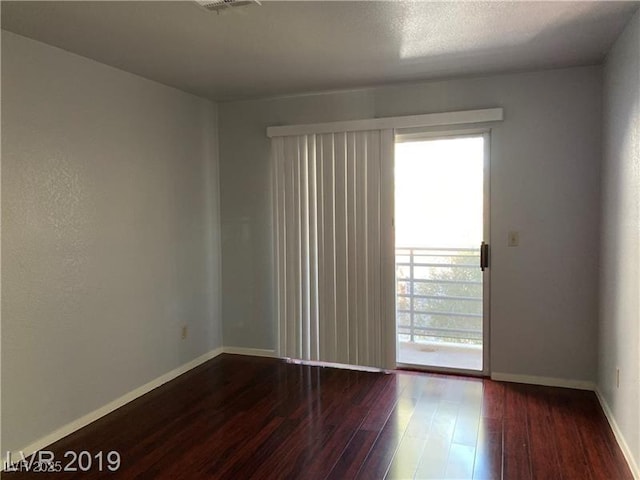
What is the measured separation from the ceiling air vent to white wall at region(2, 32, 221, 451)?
3.82 ft

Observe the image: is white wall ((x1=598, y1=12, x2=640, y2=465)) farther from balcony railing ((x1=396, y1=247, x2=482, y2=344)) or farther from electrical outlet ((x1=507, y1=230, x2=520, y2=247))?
balcony railing ((x1=396, y1=247, x2=482, y2=344))

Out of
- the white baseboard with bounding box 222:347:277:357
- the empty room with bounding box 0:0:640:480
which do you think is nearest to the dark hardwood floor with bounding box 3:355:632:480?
the empty room with bounding box 0:0:640:480

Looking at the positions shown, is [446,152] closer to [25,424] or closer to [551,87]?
[551,87]

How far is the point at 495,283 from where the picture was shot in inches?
151

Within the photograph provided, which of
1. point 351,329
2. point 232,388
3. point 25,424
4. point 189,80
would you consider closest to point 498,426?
point 351,329

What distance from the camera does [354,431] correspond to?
3.02m

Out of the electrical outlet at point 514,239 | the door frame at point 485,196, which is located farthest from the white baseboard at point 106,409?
the electrical outlet at point 514,239

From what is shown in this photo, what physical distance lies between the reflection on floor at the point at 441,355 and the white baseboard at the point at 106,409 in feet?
5.86

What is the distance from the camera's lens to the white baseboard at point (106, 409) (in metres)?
2.86

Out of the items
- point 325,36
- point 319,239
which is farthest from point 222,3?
point 319,239

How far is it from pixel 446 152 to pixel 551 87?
927 mm

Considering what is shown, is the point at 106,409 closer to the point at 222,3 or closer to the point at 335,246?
the point at 335,246

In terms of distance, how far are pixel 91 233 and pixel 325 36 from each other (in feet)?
6.29

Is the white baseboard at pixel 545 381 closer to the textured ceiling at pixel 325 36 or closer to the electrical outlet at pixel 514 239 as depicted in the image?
the electrical outlet at pixel 514 239
